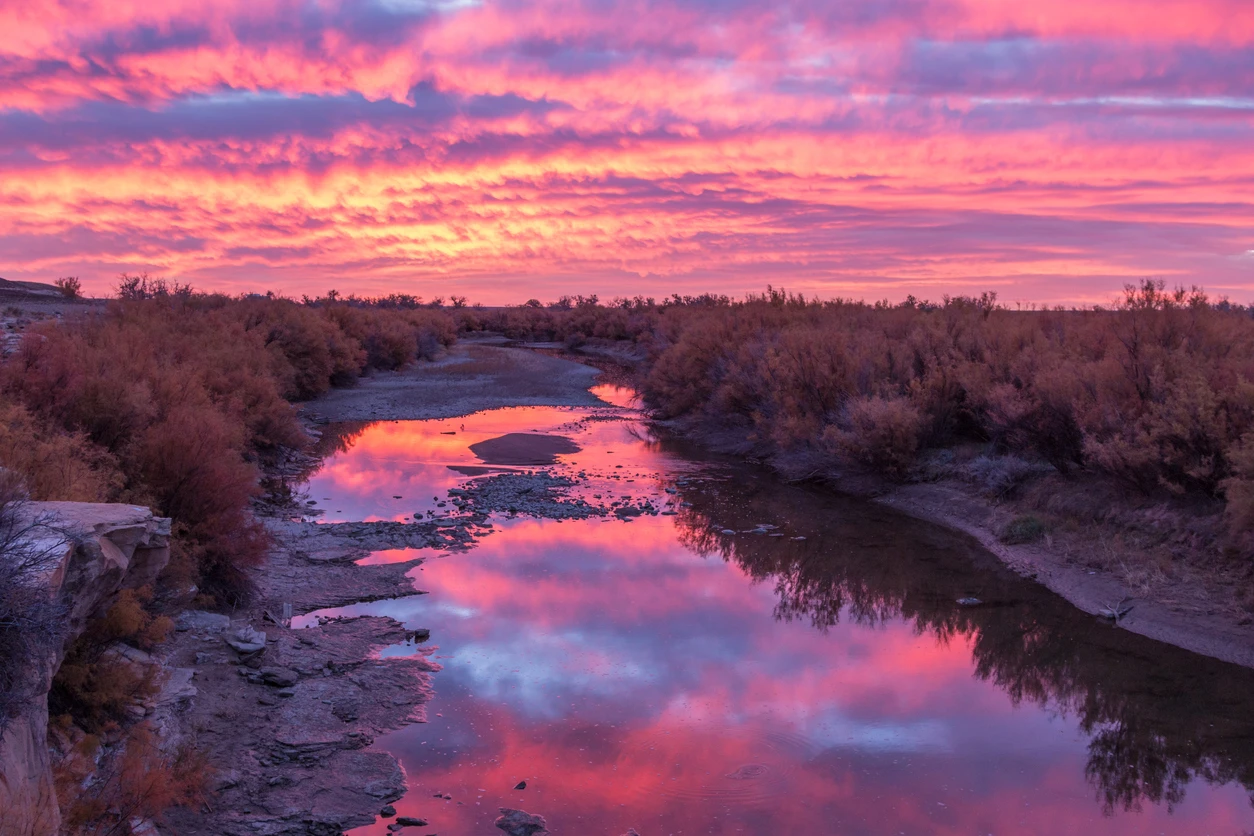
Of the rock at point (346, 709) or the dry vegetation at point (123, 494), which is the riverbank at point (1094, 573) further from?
the dry vegetation at point (123, 494)

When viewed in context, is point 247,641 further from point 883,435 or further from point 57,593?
Answer: point 883,435

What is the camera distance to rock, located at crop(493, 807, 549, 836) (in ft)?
20.9

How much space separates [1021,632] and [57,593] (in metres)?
9.98

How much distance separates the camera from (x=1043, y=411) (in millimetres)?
15312

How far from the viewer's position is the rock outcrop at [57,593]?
4.23 m

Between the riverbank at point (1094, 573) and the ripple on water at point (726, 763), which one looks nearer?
the ripple on water at point (726, 763)

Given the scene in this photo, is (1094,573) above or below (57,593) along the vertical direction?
below

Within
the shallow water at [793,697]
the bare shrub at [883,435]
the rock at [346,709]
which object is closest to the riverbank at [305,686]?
the rock at [346,709]

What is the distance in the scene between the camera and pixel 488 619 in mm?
10609

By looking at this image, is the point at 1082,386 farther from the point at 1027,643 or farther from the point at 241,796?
the point at 241,796

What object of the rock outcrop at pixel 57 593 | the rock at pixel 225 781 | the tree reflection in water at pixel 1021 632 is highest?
the rock outcrop at pixel 57 593

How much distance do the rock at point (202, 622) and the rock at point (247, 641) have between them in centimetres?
26

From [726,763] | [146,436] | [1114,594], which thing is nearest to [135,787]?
[726,763]

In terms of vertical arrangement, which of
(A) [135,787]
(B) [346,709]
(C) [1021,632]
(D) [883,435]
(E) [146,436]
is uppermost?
(E) [146,436]
